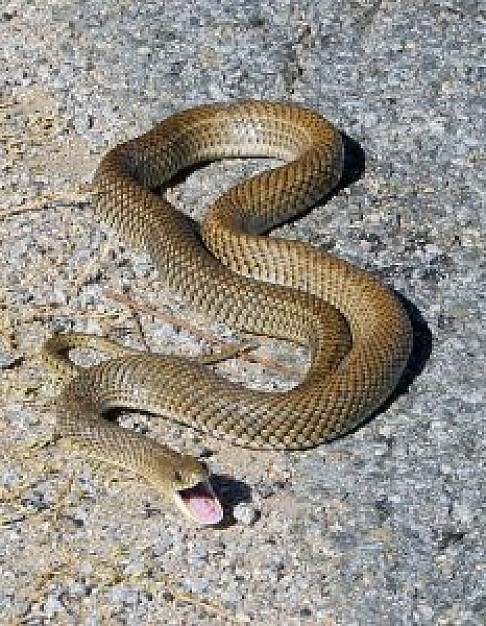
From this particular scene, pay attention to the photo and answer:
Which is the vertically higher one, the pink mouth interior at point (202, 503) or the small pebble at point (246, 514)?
the pink mouth interior at point (202, 503)

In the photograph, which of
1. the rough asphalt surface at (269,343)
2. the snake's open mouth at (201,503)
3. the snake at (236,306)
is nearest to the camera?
the rough asphalt surface at (269,343)

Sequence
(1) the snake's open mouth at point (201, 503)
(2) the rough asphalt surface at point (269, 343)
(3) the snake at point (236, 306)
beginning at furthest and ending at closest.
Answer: (3) the snake at point (236, 306) → (1) the snake's open mouth at point (201, 503) → (2) the rough asphalt surface at point (269, 343)

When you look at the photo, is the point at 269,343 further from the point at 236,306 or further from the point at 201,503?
the point at 201,503

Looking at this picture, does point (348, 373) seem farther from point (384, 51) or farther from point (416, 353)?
point (384, 51)

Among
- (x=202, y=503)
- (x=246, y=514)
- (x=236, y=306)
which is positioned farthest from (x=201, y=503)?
(x=236, y=306)

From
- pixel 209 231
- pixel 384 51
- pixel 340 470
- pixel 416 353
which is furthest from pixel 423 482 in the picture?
pixel 384 51

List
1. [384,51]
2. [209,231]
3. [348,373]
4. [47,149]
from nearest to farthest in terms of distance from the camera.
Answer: [348,373], [209,231], [47,149], [384,51]

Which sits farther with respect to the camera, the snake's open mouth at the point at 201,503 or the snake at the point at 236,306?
the snake at the point at 236,306
